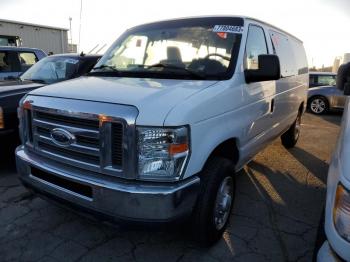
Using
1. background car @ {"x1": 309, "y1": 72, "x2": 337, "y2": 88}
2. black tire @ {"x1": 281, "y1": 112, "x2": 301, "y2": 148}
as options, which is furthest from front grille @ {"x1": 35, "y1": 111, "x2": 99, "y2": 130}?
background car @ {"x1": 309, "y1": 72, "x2": 337, "y2": 88}

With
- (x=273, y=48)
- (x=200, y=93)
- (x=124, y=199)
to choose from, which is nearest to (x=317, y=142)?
(x=273, y=48)

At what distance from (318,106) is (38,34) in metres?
16.7

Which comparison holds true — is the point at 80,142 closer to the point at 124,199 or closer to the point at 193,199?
the point at 124,199

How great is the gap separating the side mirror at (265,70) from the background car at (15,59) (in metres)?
6.67

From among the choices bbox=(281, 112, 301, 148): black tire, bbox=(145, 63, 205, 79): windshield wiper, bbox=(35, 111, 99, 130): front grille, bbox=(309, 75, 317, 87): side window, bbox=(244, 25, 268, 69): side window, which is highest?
bbox=(244, 25, 268, 69): side window

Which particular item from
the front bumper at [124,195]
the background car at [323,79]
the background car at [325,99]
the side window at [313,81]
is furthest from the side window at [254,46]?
the side window at [313,81]

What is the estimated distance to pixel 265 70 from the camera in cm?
324

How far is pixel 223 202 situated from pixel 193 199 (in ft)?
2.22

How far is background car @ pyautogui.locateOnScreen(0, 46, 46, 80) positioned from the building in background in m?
11.1

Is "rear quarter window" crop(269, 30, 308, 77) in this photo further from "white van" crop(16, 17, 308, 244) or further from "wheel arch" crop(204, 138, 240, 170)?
"wheel arch" crop(204, 138, 240, 170)

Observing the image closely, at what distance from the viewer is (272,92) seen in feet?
13.5

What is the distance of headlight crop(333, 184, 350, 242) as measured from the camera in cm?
177

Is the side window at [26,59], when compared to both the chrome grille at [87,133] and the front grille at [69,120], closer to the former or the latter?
the chrome grille at [87,133]

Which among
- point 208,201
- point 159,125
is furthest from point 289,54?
point 159,125
